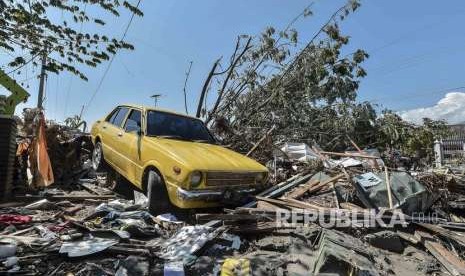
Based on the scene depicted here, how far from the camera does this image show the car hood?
Answer: 225 inches

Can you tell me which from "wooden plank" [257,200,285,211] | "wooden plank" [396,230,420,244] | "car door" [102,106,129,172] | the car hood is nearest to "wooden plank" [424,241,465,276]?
"wooden plank" [396,230,420,244]

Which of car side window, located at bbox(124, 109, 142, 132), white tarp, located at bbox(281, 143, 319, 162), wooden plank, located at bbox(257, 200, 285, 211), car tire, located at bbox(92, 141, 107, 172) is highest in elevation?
car side window, located at bbox(124, 109, 142, 132)

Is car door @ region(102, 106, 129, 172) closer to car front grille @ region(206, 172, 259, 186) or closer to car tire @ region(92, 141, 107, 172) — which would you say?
car tire @ region(92, 141, 107, 172)

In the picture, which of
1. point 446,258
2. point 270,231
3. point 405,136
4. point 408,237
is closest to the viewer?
point 446,258

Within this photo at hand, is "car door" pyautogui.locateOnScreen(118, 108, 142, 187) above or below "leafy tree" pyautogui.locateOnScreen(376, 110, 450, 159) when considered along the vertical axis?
below

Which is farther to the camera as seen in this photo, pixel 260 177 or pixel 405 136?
pixel 405 136

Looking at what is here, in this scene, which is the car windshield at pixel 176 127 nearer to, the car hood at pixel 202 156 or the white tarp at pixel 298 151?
the car hood at pixel 202 156

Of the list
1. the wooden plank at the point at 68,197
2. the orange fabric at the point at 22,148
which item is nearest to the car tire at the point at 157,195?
the wooden plank at the point at 68,197

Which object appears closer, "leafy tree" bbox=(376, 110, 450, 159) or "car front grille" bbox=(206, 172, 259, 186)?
"car front grille" bbox=(206, 172, 259, 186)

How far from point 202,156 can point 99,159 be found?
3.19 metres

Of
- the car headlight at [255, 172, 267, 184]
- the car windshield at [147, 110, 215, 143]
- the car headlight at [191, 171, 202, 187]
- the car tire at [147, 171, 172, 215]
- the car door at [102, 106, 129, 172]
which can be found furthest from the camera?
the car door at [102, 106, 129, 172]

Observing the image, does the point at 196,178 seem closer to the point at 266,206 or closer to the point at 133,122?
the point at 266,206

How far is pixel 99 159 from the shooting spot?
26.8 feet

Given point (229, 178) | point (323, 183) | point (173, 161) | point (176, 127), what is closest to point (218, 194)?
point (229, 178)
